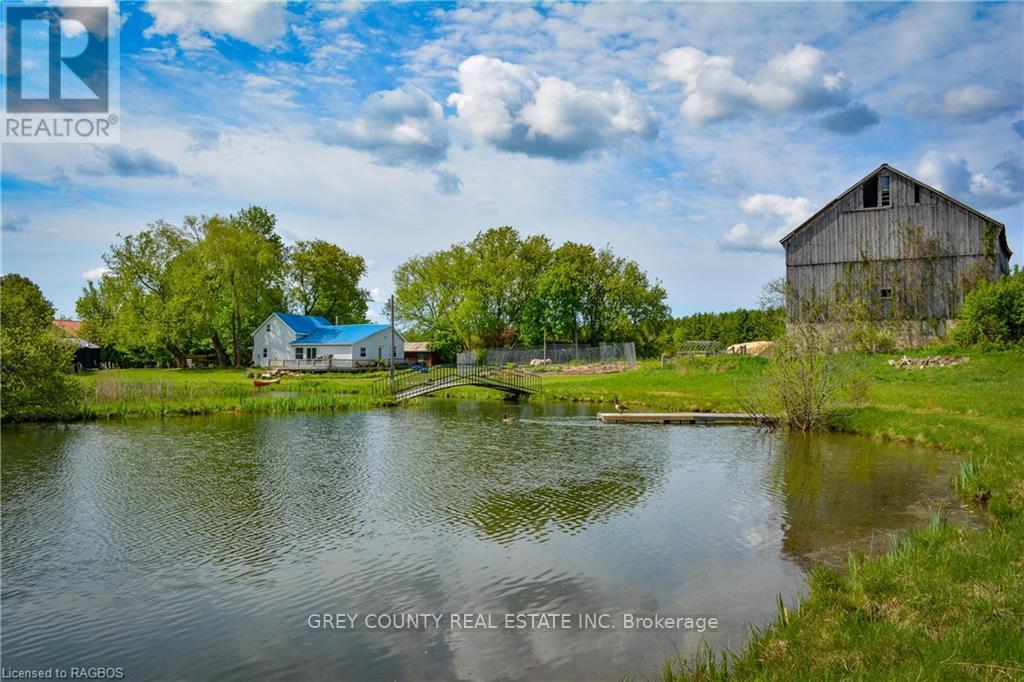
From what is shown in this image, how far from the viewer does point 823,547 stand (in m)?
11.1

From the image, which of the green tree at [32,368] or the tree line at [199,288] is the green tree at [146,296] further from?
the green tree at [32,368]

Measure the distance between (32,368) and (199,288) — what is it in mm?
37483

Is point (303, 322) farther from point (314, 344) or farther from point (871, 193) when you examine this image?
point (871, 193)

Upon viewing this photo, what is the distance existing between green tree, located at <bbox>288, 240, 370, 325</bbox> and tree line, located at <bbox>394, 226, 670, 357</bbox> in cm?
936

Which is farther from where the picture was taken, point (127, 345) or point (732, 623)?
point (127, 345)

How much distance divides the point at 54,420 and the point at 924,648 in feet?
105

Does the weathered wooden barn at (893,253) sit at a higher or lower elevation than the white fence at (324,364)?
higher

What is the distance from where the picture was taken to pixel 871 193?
37000mm

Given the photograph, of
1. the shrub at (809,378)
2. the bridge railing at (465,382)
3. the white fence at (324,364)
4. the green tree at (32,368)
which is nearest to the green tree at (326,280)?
the white fence at (324,364)

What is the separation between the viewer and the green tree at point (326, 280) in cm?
7375

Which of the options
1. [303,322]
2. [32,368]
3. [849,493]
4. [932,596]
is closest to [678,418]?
[849,493]

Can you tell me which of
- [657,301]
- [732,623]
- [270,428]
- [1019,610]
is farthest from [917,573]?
[657,301]

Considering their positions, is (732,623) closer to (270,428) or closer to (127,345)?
(270,428)

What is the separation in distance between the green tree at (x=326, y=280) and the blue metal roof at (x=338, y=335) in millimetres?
8739
